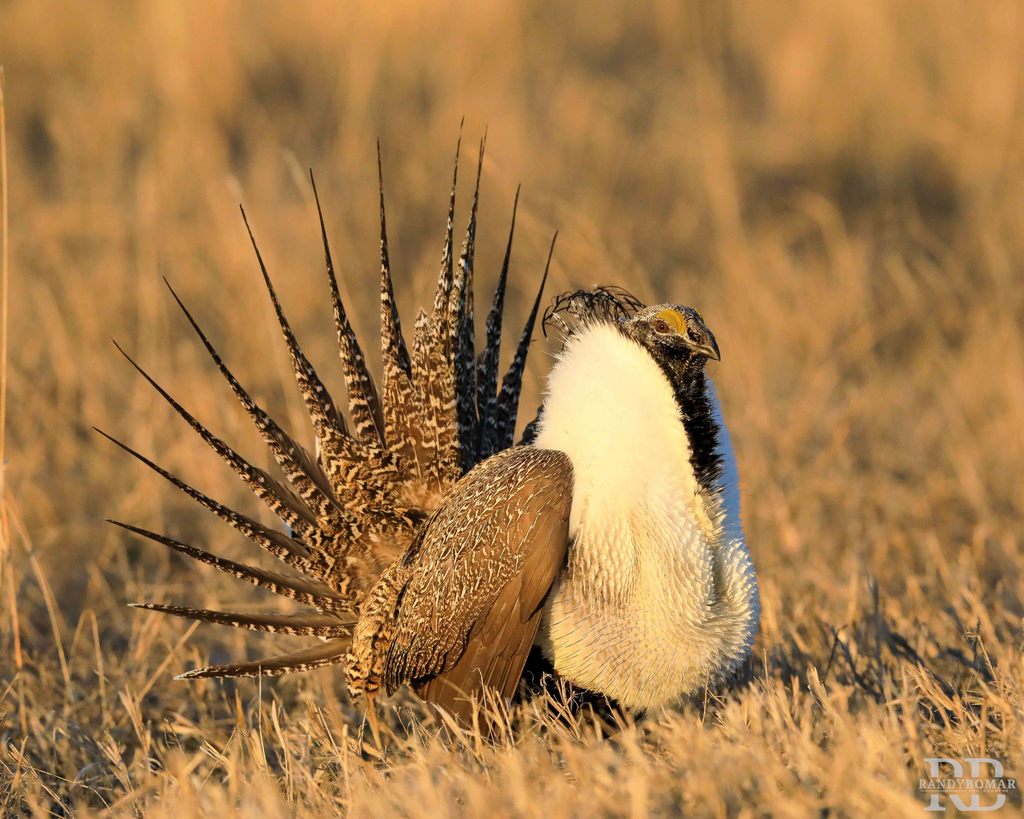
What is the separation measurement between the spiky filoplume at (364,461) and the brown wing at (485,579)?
0.28 meters

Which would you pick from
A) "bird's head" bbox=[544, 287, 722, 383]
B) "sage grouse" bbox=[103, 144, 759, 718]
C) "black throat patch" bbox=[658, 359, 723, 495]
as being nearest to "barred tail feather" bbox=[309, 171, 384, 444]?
"sage grouse" bbox=[103, 144, 759, 718]

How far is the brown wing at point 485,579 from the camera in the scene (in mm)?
2582

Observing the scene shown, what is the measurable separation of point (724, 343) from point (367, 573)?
247cm

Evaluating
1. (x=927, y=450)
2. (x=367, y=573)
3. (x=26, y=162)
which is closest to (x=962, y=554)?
(x=927, y=450)

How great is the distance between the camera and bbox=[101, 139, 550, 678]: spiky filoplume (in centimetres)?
309

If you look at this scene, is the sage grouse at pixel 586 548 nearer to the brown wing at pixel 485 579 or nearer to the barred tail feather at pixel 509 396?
the brown wing at pixel 485 579

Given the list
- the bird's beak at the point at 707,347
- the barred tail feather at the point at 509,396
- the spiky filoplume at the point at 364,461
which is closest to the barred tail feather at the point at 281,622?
the spiky filoplume at the point at 364,461

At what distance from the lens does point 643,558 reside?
2533 millimetres

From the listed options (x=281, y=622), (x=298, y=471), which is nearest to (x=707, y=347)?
(x=298, y=471)

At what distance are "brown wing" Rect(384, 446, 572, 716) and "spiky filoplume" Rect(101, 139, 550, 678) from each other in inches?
11.1

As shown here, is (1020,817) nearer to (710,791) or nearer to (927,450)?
(710,791)

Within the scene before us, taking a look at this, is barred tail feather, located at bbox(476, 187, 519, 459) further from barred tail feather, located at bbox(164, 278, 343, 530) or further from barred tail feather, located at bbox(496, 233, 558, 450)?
barred tail feather, located at bbox(164, 278, 343, 530)

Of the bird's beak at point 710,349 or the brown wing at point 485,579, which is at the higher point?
the bird's beak at point 710,349

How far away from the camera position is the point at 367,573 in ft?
10.2
